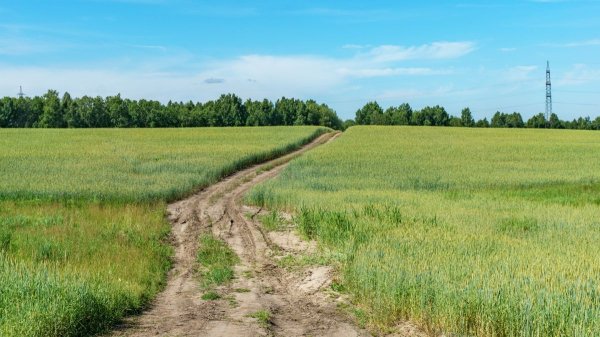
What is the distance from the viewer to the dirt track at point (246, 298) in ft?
28.9

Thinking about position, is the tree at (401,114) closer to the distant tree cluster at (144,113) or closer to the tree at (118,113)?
the distant tree cluster at (144,113)

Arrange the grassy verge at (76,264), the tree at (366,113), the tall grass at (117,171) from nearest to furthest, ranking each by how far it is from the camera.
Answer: the grassy verge at (76,264)
the tall grass at (117,171)
the tree at (366,113)

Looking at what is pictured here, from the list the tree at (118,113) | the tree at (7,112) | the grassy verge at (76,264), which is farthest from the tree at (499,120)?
the grassy verge at (76,264)

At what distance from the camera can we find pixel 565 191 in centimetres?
2666

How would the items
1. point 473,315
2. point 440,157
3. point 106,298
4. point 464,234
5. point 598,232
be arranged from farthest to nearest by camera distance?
1. point 440,157
2. point 598,232
3. point 464,234
4. point 106,298
5. point 473,315

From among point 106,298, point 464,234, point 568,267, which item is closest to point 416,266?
point 568,267

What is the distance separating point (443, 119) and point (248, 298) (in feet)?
479

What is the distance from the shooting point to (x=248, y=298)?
10688mm

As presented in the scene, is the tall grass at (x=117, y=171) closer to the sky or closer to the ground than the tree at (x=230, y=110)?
closer to the ground

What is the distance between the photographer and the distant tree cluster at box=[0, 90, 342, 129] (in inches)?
4742

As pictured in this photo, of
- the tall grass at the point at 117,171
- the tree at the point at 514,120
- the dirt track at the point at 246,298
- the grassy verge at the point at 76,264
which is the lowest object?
the dirt track at the point at 246,298

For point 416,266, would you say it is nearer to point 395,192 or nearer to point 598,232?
point 598,232

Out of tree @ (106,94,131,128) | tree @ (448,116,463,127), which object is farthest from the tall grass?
tree @ (448,116,463,127)

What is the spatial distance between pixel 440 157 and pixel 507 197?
713 inches
